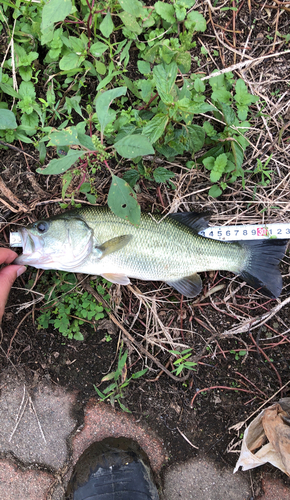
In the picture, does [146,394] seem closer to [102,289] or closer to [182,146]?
[102,289]

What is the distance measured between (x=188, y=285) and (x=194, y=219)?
66 centimetres

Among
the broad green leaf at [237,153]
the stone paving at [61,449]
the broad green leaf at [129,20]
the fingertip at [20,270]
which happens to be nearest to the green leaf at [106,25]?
the broad green leaf at [129,20]

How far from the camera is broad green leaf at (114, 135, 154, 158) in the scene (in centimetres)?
234

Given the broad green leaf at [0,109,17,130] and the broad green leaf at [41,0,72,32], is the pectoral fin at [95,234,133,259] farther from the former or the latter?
the broad green leaf at [41,0,72,32]

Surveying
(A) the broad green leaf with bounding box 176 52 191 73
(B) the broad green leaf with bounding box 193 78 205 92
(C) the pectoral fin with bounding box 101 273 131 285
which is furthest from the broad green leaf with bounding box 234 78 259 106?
(C) the pectoral fin with bounding box 101 273 131 285

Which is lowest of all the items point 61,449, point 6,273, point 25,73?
point 61,449

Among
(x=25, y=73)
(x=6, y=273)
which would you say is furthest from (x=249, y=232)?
(x=25, y=73)

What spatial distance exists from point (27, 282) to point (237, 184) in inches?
95.1

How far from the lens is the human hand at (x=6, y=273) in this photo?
9.46 ft

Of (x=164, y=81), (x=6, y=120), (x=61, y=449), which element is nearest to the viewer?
(x=164, y=81)

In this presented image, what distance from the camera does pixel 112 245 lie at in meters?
2.94

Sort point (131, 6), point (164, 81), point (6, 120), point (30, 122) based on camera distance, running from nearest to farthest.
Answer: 1. point (164, 81)
2. point (131, 6)
3. point (6, 120)
4. point (30, 122)

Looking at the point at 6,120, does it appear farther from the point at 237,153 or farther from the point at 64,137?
the point at 237,153

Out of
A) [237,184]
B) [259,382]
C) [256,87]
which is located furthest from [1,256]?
[256,87]
